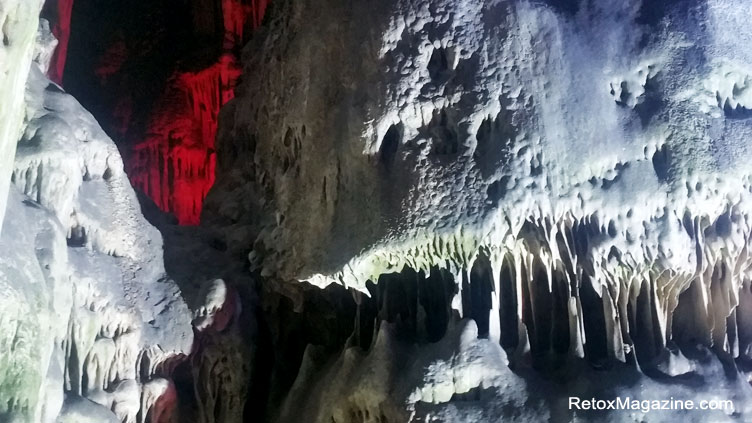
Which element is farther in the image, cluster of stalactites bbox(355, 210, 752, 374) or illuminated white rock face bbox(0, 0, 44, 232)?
cluster of stalactites bbox(355, 210, 752, 374)

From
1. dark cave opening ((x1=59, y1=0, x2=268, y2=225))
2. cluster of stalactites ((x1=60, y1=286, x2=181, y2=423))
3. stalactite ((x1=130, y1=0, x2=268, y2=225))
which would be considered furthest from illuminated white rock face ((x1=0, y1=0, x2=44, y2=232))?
stalactite ((x1=130, y1=0, x2=268, y2=225))

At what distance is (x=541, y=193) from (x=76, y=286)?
214 cm

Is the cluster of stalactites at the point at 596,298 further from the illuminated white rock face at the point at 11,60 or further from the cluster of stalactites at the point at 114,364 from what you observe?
the illuminated white rock face at the point at 11,60

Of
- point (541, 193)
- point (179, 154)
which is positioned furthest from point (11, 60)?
point (179, 154)

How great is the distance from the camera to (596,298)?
11.1 ft

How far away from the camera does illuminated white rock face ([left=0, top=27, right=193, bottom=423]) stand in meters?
2.57

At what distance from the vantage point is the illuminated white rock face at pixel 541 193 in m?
3.17

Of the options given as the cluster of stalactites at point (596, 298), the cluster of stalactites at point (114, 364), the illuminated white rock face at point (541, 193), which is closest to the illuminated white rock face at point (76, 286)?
the cluster of stalactites at point (114, 364)

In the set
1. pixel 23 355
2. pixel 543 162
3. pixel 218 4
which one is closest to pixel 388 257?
pixel 543 162

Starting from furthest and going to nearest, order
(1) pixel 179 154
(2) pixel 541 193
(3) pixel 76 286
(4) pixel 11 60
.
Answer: (1) pixel 179 154, (3) pixel 76 286, (2) pixel 541 193, (4) pixel 11 60

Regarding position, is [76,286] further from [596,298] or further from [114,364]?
[596,298]

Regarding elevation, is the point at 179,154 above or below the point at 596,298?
above

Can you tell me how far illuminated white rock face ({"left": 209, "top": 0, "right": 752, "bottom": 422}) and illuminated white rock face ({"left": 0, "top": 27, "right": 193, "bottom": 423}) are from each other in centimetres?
89

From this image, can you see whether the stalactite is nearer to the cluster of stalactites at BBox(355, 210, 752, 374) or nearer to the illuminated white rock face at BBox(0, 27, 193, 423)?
the illuminated white rock face at BBox(0, 27, 193, 423)
